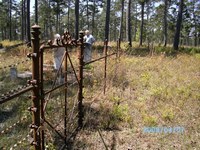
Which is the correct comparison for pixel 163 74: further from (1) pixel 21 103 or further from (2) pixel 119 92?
(1) pixel 21 103

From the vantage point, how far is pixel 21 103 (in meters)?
5.57

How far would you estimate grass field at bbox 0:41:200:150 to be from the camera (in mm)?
4109

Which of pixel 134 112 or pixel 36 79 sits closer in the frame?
pixel 36 79

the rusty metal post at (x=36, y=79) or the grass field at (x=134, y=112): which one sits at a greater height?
the rusty metal post at (x=36, y=79)

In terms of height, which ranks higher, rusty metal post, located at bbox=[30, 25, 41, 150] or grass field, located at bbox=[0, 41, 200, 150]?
rusty metal post, located at bbox=[30, 25, 41, 150]

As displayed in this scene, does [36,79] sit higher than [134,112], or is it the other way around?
[36,79]

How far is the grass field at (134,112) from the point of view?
13.5ft

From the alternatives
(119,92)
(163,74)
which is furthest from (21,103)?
(163,74)

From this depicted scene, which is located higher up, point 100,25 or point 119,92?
point 100,25

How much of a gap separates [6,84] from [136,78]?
4019 millimetres

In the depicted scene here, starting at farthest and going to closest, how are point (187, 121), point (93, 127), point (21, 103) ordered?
point (21, 103) < point (187, 121) < point (93, 127)

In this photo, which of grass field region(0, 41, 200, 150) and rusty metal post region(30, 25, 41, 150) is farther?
grass field region(0, 41, 200, 150)

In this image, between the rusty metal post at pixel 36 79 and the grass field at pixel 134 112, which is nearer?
the rusty metal post at pixel 36 79

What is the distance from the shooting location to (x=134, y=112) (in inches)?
207
